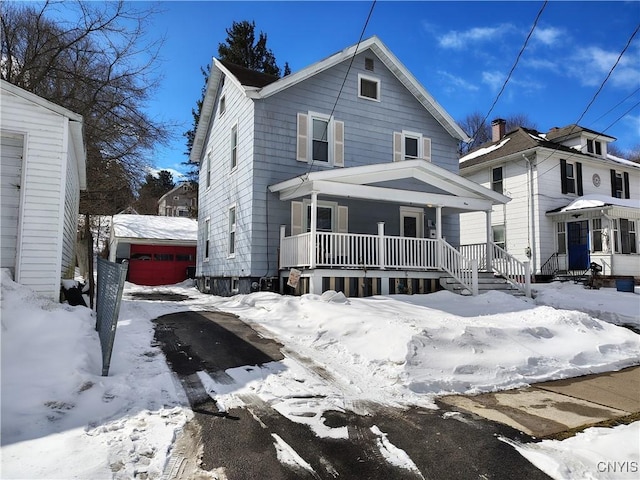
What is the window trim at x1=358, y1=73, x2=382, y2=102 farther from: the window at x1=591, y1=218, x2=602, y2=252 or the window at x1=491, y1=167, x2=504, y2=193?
the window at x1=591, y1=218, x2=602, y2=252

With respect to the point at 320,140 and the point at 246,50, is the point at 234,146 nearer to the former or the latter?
the point at 320,140

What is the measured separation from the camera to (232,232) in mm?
14789

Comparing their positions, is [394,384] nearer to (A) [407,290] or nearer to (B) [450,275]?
(A) [407,290]

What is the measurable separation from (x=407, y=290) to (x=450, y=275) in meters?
1.48

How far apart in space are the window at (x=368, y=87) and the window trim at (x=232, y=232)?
5958 millimetres

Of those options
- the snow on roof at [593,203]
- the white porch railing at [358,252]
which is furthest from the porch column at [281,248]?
the snow on roof at [593,203]

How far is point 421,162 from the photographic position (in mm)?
12250

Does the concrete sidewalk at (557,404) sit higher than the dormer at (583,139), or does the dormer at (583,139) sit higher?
the dormer at (583,139)

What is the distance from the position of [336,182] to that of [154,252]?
1656 centimetres

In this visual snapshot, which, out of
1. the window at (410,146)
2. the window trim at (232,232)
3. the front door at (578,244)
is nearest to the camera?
the window trim at (232,232)

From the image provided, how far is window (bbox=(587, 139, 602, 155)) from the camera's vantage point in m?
22.3

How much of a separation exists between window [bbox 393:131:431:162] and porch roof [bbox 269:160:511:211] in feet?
9.17

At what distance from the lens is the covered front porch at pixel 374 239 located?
438 inches

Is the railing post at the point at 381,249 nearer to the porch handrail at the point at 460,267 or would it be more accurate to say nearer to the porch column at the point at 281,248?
the porch handrail at the point at 460,267
